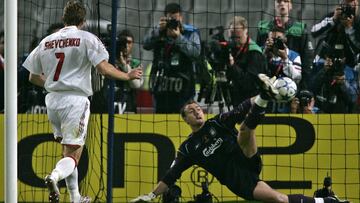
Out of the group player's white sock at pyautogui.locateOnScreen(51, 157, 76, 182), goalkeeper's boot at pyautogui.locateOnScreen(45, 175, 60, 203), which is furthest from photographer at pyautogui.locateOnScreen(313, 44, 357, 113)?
goalkeeper's boot at pyautogui.locateOnScreen(45, 175, 60, 203)

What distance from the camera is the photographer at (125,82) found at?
11977 mm

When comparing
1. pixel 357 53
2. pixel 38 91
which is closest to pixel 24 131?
pixel 38 91

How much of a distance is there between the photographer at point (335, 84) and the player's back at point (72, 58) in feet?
11.5

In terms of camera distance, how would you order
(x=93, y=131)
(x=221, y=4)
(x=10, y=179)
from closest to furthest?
1. (x=10, y=179)
2. (x=93, y=131)
3. (x=221, y=4)

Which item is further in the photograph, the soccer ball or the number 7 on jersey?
the soccer ball

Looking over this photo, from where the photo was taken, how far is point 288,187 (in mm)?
11891

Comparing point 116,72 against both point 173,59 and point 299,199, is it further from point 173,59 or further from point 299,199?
point 173,59

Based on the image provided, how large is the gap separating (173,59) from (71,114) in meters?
2.83

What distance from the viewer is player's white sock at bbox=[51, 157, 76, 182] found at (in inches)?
344

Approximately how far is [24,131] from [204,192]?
232cm

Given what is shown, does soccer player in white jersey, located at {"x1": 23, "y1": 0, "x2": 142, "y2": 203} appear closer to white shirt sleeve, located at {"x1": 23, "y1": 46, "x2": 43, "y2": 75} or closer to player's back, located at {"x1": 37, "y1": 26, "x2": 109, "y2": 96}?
player's back, located at {"x1": 37, "y1": 26, "x2": 109, "y2": 96}

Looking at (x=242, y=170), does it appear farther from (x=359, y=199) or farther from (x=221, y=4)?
(x=221, y=4)

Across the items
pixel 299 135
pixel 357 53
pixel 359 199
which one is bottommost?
pixel 359 199

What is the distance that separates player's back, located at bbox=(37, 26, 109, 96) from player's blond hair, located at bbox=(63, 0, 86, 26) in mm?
77
